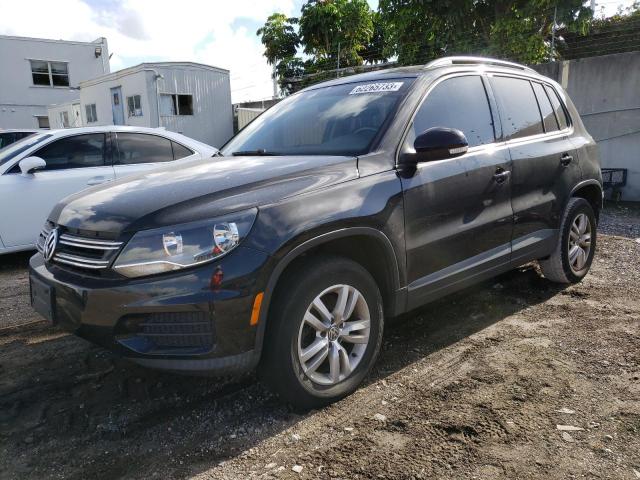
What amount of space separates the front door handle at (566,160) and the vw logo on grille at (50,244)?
3.69 meters

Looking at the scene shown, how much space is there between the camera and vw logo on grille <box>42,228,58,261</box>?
2713mm

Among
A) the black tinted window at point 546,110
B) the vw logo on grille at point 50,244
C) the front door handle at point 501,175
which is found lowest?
the vw logo on grille at point 50,244

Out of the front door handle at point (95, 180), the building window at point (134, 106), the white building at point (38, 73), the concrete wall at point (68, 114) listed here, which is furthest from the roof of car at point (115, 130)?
the white building at point (38, 73)

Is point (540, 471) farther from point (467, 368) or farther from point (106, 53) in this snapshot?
point (106, 53)

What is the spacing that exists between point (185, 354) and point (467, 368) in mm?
1775

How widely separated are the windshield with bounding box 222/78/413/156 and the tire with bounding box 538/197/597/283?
6.66ft

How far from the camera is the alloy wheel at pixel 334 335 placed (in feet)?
8.60

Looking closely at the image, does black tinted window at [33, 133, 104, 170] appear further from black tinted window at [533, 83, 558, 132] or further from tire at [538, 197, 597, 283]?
tire at [538, 197, 597, 283]

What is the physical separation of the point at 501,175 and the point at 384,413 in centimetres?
182

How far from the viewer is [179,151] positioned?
657 cm

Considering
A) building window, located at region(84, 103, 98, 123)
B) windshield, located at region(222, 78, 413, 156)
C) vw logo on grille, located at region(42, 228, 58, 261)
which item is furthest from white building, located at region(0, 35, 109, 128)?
vw logo on grille, located at region(42, 228, 58, 261)

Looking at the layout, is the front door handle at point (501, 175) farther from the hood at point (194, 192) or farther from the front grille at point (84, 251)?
the front grille at point (84, 251)

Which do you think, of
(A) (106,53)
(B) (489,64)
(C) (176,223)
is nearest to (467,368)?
(C) (176,223)

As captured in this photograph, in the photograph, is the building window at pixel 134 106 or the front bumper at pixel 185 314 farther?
the building window at pixel 134 106
